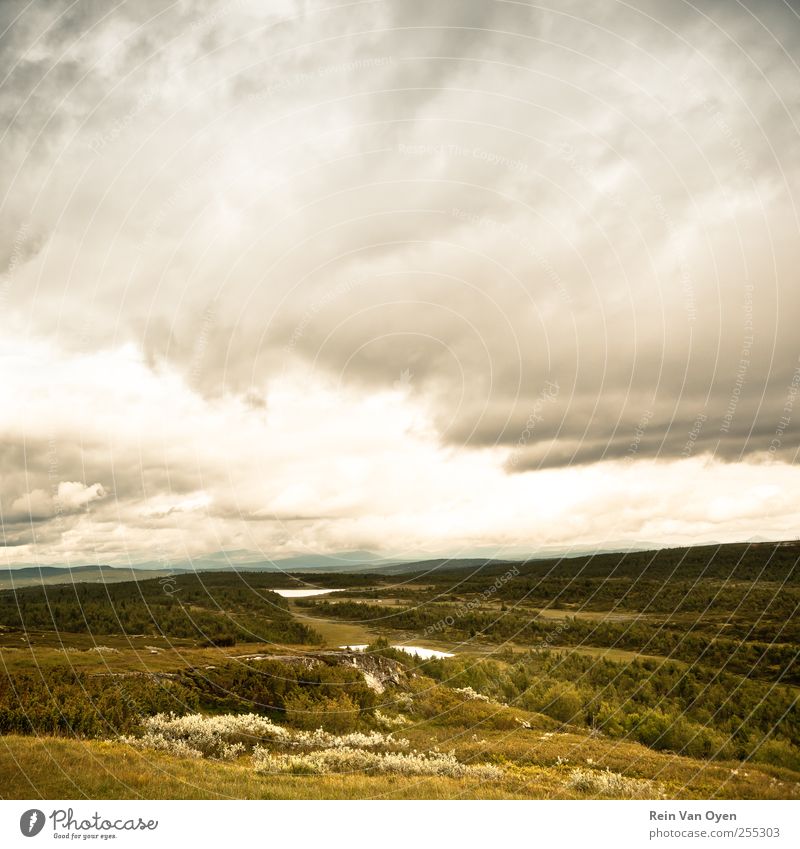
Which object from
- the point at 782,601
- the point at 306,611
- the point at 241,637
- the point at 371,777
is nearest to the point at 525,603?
the point at 782,601

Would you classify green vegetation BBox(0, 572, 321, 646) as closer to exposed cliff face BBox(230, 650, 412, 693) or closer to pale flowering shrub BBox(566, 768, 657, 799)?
exposed cliff face BBox(230, 650, 412, 693)

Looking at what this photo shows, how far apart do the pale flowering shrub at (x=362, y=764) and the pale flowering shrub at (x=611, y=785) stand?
2.42 m

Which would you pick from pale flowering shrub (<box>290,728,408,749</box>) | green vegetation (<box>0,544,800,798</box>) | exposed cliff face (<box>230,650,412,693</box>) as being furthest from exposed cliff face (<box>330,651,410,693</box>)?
pale flowering shrub (<box>290,728,408,749</box>)

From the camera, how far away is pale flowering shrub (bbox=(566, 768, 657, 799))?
16.7 metres

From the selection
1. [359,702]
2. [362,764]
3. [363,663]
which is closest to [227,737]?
[362,764]

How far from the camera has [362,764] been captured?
16750mm

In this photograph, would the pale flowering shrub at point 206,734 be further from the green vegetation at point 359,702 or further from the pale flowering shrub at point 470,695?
the pale flowering shrub at point 470,695

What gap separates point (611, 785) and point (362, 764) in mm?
7803

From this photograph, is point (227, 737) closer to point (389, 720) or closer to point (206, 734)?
point (206, 734)

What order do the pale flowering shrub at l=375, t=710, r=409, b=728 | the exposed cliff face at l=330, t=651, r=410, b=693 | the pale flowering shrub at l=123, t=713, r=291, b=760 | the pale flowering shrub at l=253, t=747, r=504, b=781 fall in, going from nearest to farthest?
the pale flowering shrub at l=253, t=747, r=504, b=781
the pale flowering shrub at l=123, t=713, r=291, b=760
the pale flowering shrub at l=375, t=710, r=409, b=728
the exposed cliff face at l=330, t=651, r=410, b=693

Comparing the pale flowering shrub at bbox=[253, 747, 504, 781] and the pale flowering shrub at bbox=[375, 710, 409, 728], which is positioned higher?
the pale flowering shrub at bbox=[253, 747, 504, 781]

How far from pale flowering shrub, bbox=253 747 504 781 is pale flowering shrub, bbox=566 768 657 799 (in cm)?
242

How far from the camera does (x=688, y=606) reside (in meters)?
67.2
